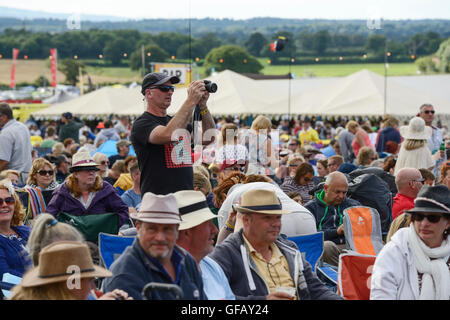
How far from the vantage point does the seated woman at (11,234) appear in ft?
16.6

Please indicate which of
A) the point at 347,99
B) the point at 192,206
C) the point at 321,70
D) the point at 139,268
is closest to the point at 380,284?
the point at 192,206

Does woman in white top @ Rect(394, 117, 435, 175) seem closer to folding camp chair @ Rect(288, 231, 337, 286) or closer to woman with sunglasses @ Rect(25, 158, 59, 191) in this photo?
folding camp chair @ Rect(288, 231, 337, 286)

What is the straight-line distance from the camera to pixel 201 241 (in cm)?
395

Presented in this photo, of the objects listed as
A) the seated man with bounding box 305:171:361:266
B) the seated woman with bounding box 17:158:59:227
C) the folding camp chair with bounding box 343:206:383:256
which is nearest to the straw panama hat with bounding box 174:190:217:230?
the folding camp chair with bounding box 343:206:383:256

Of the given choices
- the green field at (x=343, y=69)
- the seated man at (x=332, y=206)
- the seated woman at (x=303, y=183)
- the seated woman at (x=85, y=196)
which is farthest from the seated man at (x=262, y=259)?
the green field at (x=343, y=69)

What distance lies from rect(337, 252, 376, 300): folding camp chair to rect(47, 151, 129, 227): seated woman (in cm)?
240

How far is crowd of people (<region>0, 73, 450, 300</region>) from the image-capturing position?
3402 mm

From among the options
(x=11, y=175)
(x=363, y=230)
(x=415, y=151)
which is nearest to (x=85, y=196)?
(x=11, y=175)

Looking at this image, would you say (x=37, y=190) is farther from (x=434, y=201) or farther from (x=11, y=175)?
(x=434, y=201)

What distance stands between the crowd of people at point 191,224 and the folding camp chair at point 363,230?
0.17m

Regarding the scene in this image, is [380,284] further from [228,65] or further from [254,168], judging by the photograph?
[228,65]

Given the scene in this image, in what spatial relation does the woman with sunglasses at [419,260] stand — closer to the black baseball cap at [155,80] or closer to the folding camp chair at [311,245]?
the folding camp chair at [311,245]
